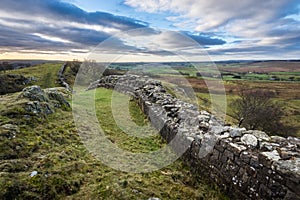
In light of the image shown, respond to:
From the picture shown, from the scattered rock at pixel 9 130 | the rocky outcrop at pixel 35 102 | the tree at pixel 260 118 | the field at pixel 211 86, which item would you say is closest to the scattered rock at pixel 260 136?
the scattered rock at pixel 9 130

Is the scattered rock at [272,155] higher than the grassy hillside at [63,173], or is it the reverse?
the scattered rock at [272,155]

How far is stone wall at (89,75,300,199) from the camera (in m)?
4.38

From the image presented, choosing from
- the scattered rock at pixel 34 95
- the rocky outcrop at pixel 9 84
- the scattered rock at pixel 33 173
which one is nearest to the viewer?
the scattered rock at pixel 33 173

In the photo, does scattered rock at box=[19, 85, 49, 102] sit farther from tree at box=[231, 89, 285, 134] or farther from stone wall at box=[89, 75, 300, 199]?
tree at box=[231, 89, 285, 134]

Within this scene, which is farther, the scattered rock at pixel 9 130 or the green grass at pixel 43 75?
the green grass at pixel 43 75

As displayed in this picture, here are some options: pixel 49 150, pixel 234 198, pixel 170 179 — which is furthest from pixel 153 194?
pixel 49 150

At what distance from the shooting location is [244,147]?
17.5 feet

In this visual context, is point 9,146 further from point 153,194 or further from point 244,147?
point 244,147

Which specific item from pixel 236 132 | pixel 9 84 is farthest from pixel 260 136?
pixel 9 84

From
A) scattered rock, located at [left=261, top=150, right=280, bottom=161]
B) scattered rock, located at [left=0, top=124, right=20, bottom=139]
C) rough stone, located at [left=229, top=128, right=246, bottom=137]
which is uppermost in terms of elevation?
rough stone, located at [left=229, top=128, right=246, bottom=137]

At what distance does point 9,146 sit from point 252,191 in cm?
634

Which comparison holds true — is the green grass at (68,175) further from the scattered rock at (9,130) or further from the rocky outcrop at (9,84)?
the rocky outcrop at (9,84)

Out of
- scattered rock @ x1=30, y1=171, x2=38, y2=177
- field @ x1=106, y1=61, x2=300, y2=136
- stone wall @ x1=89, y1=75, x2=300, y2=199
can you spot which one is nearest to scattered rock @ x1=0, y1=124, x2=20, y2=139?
scattered rock @ x1=30, y1=171, x2=38, y2=177

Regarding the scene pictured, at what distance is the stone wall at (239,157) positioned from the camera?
4375 millimetres
